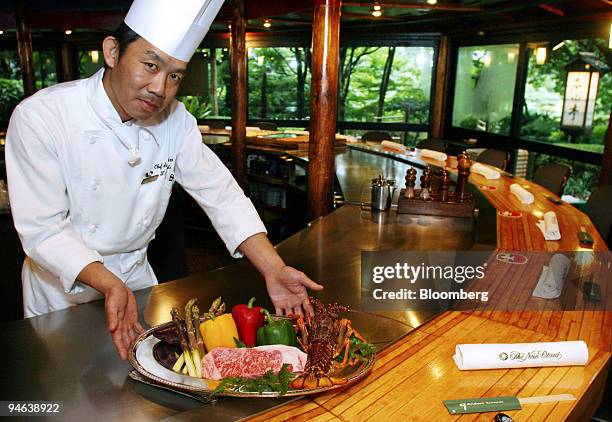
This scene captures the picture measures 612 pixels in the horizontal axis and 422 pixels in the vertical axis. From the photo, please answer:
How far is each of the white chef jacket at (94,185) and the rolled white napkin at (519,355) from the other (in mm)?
829

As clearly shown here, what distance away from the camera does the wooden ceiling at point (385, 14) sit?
6.70 meters

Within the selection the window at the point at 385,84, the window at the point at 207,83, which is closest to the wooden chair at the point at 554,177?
the window at the point at 385,84

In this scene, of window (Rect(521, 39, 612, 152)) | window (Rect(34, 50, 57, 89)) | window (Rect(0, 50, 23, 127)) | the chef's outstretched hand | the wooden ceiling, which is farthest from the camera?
window (Rect(34, 50, 57, 89))

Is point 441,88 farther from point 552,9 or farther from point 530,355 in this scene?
point 530,355

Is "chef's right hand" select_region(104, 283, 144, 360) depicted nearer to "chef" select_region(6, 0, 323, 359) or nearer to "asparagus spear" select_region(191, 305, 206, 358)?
"chef" select_region(6, 0, 323, 359)

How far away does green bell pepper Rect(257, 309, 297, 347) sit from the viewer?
1436mm

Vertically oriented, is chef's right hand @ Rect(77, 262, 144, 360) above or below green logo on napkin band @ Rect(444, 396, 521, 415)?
above

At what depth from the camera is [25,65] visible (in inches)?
343

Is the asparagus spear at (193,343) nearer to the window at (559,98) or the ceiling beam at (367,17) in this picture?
A: the window at (559,98)

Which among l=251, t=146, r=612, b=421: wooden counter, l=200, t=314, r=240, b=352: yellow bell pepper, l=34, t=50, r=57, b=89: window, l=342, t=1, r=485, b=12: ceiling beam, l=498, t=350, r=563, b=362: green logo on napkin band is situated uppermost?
l=342, t=1, r=485, b=12: ceiling beam

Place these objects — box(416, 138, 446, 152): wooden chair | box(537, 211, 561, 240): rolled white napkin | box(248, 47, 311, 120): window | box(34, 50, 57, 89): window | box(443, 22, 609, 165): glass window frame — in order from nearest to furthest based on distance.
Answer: box(537, 211, 561, 240): rolled white napkin, box(416, 138, 446, 152): wooden chair, box(443, 22, 609, 165): glass window frame, box(248, 47, 311, 120): window, box(34, 50, 57, 89): window

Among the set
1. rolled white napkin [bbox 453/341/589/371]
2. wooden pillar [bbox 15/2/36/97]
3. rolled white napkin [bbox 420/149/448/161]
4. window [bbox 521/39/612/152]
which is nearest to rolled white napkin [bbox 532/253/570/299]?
rolled white napkin [bbox 453/341/589/371]

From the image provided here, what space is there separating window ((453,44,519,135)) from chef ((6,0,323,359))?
7.56 metres

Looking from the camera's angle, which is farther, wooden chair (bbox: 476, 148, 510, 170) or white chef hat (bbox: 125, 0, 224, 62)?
wooden chair (bbox: 476, 148, 510, 170)
